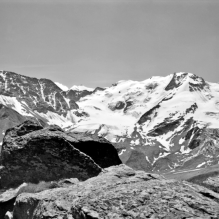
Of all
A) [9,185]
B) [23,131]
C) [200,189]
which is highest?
[23,131]

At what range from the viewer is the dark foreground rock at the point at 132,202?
11.4m

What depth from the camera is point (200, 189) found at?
1342cm

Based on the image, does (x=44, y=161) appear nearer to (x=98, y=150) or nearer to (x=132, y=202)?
(x=98, y=150)

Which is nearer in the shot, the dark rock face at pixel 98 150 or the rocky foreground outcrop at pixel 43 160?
the rocky foreground outcrop at pixel 43 160

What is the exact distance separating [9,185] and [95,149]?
6.05 meters

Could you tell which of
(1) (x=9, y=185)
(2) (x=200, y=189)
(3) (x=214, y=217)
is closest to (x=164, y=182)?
(2) (x=200, y=189)

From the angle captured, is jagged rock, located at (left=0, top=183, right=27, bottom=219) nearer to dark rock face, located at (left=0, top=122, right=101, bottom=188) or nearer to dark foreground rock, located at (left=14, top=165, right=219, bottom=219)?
dark rock face, located at (left=0, top=122, right=101, bottom=188)

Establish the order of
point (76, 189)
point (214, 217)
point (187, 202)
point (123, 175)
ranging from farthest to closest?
A: point (123, 175) → point (76, 189) → point (187, 202) → point (214, 217)

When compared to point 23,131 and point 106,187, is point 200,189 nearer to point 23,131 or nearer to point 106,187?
point 106,187

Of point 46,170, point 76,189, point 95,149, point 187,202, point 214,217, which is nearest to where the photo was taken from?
point 214,217

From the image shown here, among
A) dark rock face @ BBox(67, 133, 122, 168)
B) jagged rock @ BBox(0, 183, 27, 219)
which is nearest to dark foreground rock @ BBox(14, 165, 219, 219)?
jagged rock @ BBox(0, 183, 27, 219)

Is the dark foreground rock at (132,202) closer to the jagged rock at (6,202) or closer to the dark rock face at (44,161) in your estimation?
the jagged rock at (6,202)

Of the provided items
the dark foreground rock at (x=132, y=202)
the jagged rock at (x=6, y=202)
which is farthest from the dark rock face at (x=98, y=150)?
the dark foreground rock at (x=132, y=202)

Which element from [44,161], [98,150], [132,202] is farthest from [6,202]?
[132,202]
